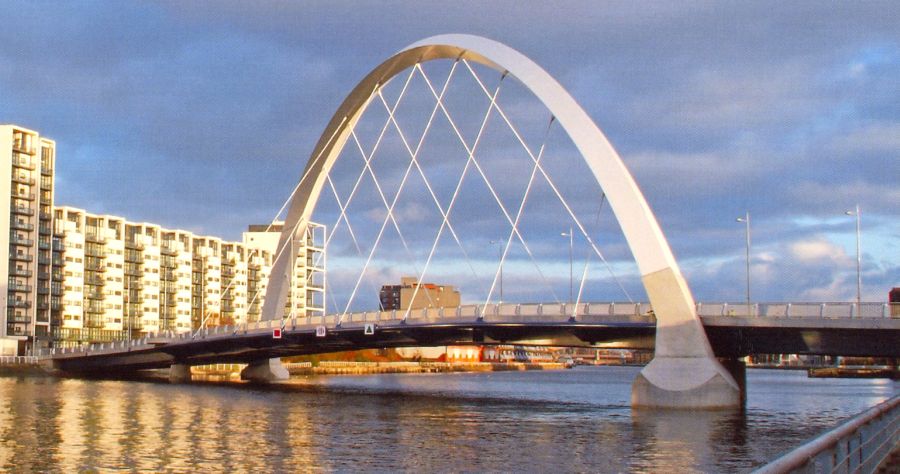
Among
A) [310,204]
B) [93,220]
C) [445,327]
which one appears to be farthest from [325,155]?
[93,220]

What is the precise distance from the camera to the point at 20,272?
136 meters

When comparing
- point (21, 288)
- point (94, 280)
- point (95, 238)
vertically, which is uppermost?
point (95, 238)

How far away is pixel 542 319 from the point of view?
5881 centimetres

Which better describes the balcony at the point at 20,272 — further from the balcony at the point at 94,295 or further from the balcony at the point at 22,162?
the balcony at the point at 94,295

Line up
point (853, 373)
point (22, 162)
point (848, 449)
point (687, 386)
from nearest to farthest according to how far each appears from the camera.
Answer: point (848, 449) → point (687, 386) → point (22, 162) → point (853, 373)

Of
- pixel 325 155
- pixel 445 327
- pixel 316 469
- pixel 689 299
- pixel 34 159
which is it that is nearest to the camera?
pixel 316 469

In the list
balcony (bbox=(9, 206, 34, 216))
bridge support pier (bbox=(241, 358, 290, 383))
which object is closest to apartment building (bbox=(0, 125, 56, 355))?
balcony (bbox=(9, 206, 34, 216))

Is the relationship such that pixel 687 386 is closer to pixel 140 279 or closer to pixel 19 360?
pixel 19 360

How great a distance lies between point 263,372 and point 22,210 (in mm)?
51506

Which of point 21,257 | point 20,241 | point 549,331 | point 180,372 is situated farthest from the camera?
point 21,257

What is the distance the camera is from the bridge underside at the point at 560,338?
53.2 meters

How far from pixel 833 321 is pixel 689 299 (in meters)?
7.13

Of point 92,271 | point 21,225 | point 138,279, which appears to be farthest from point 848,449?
point 138,279

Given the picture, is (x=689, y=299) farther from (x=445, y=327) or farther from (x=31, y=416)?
(x=31, y=416)
